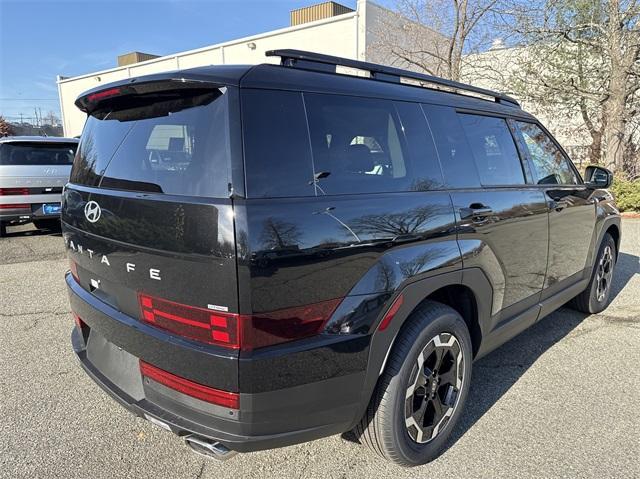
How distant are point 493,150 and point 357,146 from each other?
1374 mm

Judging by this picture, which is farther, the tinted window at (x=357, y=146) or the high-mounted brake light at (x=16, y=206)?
the high-mounted brake light at (x=16, y=206)

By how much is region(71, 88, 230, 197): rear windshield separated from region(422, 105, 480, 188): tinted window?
1.31 m

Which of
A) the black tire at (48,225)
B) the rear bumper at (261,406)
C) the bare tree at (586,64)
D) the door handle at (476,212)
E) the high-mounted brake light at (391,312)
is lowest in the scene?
the black tire at (48,225)

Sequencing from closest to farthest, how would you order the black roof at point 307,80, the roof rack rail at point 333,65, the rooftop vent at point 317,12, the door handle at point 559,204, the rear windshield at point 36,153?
the black roof at point 307,80 < the roof rack rail at point 333,65 < the door handle at point 559,204 < the rear windshield at point 36,153 < the rooftop vent at point 317,12

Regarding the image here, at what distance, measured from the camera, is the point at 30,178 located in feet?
24.6

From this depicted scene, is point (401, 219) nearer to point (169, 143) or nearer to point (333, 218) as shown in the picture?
point (333, 218)

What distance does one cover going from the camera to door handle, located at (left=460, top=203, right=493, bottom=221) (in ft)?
8.35

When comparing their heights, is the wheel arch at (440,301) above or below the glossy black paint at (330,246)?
below

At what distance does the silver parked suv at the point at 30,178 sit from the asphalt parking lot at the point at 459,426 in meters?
4.14

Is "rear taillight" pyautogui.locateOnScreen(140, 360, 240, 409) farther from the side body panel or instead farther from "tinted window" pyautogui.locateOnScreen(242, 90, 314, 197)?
"tinted window" pyautogui.locateOnScreen(242, 90, 314, 197)

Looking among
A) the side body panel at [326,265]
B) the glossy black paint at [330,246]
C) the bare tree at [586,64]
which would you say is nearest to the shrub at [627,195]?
the bare tree at [586,64]

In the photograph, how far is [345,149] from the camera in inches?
82.0

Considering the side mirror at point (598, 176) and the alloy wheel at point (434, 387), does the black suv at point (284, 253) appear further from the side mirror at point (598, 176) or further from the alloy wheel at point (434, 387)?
the side mirror at point (598, 176)

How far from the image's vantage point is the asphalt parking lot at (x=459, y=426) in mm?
2371
